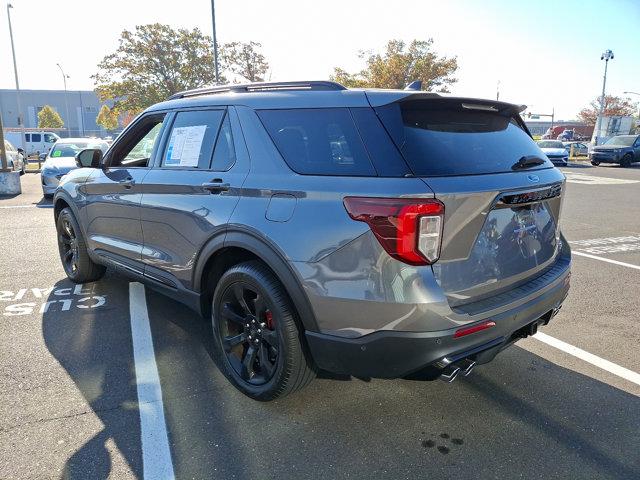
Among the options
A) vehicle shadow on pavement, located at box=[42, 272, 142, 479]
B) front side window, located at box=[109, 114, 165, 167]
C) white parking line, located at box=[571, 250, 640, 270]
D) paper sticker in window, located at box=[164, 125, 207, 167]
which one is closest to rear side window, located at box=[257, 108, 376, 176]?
paper sticker in window, located at box=[164, 125, 207, 167]

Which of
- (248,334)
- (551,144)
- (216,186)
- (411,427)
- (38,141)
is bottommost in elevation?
(411,427)

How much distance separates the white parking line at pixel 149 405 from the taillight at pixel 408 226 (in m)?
1.51

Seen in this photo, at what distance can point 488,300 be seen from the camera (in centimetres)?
242

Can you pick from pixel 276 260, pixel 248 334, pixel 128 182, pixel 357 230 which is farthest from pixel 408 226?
pixel 128 182

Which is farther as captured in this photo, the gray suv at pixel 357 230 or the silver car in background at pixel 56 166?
the silver car in background at pixel 56 166

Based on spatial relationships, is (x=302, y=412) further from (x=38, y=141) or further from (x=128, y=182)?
(x=38, y=141)

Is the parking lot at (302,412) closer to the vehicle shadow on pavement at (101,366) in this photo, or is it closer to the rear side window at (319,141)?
the vehicle shadow on pavement at (101,366)

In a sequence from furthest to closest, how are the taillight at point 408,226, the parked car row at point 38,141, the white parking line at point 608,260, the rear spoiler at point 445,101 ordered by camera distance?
the parked car row at point 38,141 → the white parking line at point 608,260 → the rear spoiler at point 445,101 → the taillight at point 408,226

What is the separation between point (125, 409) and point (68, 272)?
2.95 meters

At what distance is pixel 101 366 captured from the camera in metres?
3.31

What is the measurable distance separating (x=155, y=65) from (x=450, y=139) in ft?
112

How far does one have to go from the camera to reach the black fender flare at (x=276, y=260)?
7.98 feet

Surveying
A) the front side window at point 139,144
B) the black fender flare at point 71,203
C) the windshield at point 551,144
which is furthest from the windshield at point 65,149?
the windshield at point 551,144

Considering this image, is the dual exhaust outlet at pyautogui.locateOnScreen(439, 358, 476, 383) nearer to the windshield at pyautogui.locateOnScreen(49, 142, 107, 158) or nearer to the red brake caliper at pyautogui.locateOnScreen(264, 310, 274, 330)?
the red brake caliper at pyautogui.locateOnScreen(264, 310, 274, 330)
